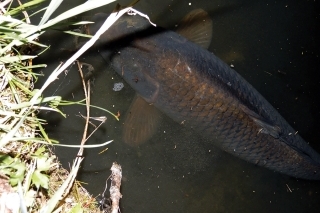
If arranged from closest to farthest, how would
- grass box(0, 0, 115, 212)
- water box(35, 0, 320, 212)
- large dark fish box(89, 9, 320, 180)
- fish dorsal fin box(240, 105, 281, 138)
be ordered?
grass box(0, 0, 115, 212) < large dark fish box(89, 9, 320, 180) < fish dorsal fin box(240, 105, 281, 138) < water box(35, 0, 320, 212)

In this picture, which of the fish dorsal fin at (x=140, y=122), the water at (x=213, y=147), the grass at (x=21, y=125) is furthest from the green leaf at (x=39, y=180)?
the fish dorsal fin at (x=140, y=122)

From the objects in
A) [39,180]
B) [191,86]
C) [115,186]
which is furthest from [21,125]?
[191,86]

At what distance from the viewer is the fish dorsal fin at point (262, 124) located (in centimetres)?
346

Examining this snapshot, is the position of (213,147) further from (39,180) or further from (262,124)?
(39,180)

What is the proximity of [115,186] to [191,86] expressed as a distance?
1.04 metres

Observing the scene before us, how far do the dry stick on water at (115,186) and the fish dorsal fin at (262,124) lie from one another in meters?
1.21

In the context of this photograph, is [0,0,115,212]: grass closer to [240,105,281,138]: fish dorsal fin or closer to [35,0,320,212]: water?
[35,0,320,212]: water

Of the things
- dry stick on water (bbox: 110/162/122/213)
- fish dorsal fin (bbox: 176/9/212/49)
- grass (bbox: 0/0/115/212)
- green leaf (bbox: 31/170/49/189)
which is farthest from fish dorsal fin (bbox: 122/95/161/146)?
green leaf (bbox: 31/170/49/189)

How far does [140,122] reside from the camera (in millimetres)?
3750

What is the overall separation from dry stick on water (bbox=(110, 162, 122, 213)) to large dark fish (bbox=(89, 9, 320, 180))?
65 centimetres

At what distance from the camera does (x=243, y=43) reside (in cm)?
402

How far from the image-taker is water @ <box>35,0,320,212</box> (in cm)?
363

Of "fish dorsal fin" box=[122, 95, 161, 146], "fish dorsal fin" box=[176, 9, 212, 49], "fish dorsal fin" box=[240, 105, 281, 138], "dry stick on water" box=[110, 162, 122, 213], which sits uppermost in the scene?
"fish dorsal fin" box=[176, 9, 212, 49]

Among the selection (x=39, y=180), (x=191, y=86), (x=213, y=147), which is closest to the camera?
(x=39, y=180)
